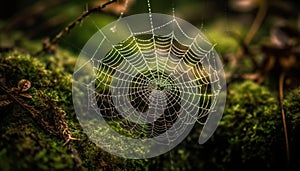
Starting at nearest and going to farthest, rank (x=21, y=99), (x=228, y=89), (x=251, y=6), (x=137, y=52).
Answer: (x=21, y=99) < (x=137, y=52) < (x=228, y=89) < (x=251, y=6)

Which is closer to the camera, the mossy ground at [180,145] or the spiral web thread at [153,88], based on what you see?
the mossy ground at [180,145]

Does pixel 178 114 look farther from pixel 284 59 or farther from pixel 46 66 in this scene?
pixel 284 59

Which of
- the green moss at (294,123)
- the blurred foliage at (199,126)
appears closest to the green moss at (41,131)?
the blurred foliage at (199,126)

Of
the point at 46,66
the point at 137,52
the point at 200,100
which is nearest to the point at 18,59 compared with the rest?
the point at 46,66

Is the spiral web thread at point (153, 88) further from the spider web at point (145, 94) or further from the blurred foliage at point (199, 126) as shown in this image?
the blurred foliage at point (199, 126)

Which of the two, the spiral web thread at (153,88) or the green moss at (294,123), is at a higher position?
the spiral web thread at (153,88)

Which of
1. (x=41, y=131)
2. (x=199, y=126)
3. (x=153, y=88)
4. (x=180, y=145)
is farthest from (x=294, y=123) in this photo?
(x=41, y=131)

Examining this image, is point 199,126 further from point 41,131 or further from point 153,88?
point 41,131
